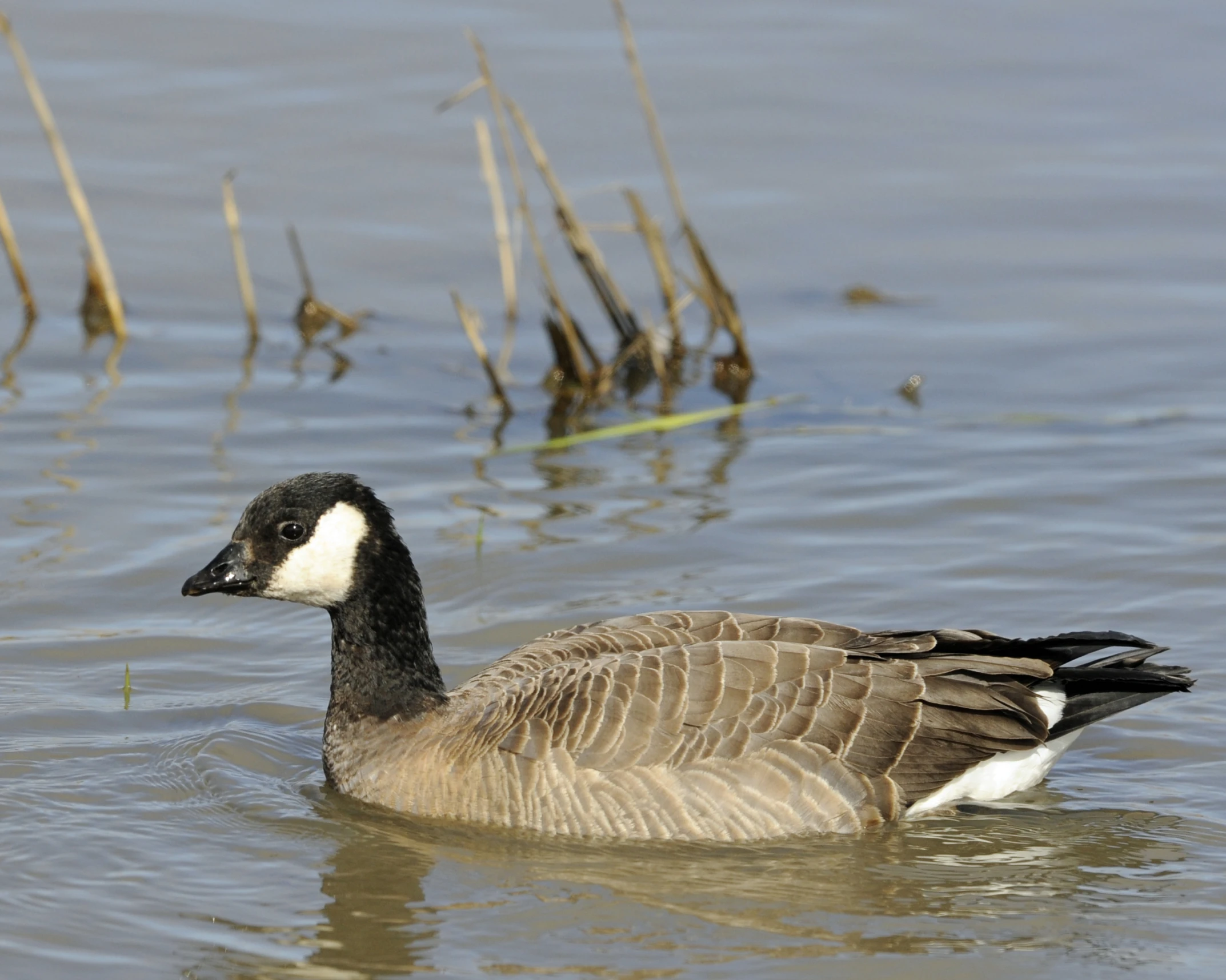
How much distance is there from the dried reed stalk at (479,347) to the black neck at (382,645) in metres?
3.28

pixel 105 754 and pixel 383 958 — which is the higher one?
pixel 105 754

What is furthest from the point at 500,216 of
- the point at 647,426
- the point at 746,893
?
the point at 746,893

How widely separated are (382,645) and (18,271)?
704 cm

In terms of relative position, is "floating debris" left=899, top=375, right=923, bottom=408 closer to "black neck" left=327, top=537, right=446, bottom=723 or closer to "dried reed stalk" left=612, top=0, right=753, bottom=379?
"dried reed stalk" left=612, top=0, right=753, bottom=379

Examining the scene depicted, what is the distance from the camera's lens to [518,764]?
7.77 metres

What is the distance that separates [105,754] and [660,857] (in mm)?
2731

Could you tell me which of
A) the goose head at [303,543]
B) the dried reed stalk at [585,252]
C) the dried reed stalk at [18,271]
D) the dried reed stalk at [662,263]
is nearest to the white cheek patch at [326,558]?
the goose head at [303,543]

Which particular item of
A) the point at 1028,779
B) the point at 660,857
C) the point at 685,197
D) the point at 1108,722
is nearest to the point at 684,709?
the point at 660,857

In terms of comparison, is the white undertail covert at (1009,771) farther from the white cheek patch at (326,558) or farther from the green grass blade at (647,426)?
the green grass blade at (647,426)

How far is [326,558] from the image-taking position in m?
8.20

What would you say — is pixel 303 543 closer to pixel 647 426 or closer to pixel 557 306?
pixel 647 426

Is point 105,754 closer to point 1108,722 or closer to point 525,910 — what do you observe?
point 525,910

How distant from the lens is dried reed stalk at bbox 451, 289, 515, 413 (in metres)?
11.7

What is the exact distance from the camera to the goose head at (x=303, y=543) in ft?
26.8
